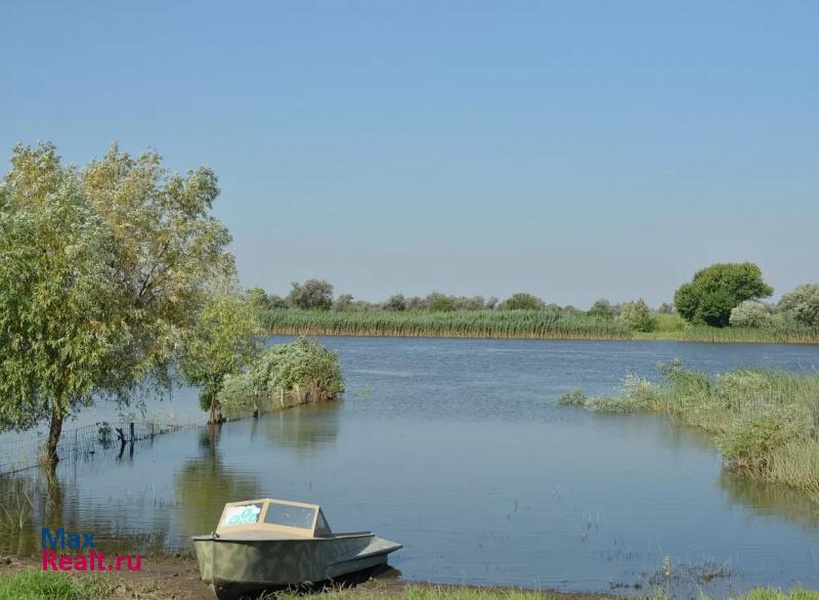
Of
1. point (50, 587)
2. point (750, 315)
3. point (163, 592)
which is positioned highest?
point (750, 315)

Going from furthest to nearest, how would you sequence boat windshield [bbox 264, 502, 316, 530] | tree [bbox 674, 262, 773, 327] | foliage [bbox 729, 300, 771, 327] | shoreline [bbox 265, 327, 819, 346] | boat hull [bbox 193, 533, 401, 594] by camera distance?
tree [bbox 674, 262, 773, 327], foliage [bbox 729, 300, 771, 327], shoreline [bbox 265, 327, 819, 346], boat windshield [bbox 264, 502, 316, 530], boat hull [bbox 193, 533, 401, 594]

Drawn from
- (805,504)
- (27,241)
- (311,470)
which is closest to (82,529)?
(27,241)

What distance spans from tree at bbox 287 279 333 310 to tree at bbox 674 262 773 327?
51.2 metres

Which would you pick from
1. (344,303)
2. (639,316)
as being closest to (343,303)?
(344,303)

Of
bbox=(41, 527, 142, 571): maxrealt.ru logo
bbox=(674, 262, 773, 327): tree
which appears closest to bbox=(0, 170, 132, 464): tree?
bbox=(41, 527, 142, 571): maxrealt.ru logo

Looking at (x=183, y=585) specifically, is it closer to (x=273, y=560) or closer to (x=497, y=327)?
(x=273, y=560)

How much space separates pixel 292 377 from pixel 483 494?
22669 millimetres

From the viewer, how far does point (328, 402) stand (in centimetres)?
4678

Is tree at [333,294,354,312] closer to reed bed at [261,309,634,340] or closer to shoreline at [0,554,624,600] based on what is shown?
reed bed at [261,309,634,340]

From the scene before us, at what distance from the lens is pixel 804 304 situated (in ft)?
346

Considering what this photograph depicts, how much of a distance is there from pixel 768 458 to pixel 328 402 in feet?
81.7

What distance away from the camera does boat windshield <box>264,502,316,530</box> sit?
49.3 ft

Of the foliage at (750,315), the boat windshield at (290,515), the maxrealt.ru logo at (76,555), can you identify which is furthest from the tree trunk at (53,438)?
the foliage at (750,315)

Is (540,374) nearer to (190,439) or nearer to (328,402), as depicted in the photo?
(328,402)
